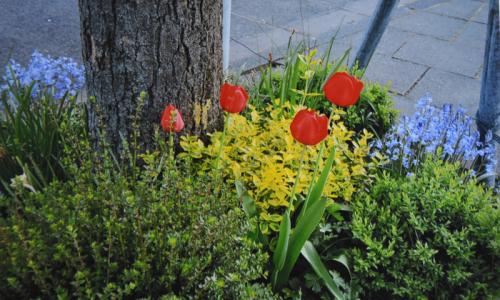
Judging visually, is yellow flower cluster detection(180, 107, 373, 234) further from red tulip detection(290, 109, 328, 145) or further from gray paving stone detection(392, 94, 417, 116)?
gray paving stone detection(392, 94, 417, 116)

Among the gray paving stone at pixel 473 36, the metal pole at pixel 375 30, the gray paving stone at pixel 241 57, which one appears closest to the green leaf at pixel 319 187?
the metal pole at pixel 375 30

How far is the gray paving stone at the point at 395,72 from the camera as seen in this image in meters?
4.05

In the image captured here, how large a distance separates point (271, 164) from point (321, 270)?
0.42m

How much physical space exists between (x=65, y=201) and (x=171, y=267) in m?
0.43

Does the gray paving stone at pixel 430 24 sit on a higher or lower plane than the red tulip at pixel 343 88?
lower

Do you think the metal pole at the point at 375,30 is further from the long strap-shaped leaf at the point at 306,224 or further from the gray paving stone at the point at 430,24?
the gray paving stone at the point at 430,24

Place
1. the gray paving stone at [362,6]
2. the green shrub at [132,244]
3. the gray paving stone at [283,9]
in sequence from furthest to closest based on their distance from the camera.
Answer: the gray paving stone at [362,6] < the gray paving stone at [283,9] < the green shrub at [132,244]

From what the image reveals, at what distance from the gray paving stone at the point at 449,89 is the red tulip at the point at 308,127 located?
270 cm

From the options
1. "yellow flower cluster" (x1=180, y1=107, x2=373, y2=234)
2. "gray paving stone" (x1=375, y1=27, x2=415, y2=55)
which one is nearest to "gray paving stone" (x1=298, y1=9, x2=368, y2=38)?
"gray paving stone" (x1=375, y1=27, x2=415, y2=55)

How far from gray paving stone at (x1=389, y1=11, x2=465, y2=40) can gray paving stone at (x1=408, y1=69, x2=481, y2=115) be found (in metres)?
1.00

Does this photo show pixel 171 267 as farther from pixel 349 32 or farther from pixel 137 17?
pixel 349 32

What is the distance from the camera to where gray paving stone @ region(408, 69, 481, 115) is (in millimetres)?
3863

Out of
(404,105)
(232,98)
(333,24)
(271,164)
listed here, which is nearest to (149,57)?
(232,98)

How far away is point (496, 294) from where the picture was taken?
174 cm
